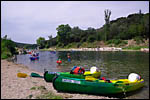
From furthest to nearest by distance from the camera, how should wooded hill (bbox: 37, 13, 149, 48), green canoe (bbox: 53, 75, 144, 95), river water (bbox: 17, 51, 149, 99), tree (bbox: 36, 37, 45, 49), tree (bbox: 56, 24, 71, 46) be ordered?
tree (bbox: 36, 37, 45, 49), tree (bbox: 56, 24, 71, 46), wooded hill (bbox: 37, 13, 149, 48), river water (bbox: 17, 51, 149, 99), green canoe (bbox: 53, 75, 144, 95)

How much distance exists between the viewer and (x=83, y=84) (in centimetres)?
937

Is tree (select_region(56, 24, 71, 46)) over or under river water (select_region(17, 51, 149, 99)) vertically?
over

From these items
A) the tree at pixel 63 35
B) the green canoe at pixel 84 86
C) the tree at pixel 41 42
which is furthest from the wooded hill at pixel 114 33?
the green canoe at pixel 84 86

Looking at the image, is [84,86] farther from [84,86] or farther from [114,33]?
[114,33]

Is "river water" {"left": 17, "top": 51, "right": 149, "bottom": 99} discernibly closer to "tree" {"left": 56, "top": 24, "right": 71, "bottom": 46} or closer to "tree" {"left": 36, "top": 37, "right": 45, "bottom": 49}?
"tree" {"left": 56, "top": 24, "right": 71, "bottom": 46}

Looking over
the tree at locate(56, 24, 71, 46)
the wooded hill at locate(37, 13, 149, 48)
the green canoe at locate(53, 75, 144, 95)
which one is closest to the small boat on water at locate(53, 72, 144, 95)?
the green canoe at locate(53, 75, 144, 95)

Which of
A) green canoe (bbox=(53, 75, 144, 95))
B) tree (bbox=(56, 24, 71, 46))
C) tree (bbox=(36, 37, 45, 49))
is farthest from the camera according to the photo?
tree (bbox=(36, 37, 45, 49))

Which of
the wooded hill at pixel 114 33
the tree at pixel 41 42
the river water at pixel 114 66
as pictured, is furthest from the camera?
the tree at pixel 41 42

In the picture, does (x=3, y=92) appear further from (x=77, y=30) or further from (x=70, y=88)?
(x=77, y=30)

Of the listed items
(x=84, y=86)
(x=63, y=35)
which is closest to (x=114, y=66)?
(x=84, y=86)

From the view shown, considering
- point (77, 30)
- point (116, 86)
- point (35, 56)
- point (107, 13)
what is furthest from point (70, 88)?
point (77, 30)

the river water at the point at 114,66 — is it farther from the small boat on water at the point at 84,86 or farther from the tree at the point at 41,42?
the tree at the point at 41,42

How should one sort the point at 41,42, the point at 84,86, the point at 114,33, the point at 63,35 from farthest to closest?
the point at 41,42 → the point at 63,35 → the point at 114,33 → the point at 84,86

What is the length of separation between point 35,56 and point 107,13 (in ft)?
181
